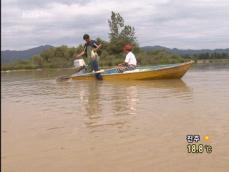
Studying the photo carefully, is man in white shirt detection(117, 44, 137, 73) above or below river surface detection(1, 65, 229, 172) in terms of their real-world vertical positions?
above

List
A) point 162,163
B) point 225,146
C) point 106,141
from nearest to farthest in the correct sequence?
point 162,163, point 225,146, point 106,141

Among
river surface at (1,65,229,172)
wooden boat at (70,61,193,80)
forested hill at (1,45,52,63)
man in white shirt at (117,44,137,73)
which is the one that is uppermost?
forested hill at (1,45,52,63)

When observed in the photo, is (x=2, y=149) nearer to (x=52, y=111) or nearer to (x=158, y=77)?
(x=52, y=111)

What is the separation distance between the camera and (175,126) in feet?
16.5

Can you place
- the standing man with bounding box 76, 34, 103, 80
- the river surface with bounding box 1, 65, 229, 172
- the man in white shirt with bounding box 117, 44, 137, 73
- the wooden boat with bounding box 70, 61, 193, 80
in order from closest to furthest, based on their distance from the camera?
1. the river surface with bounding box 1, 65, 229, 172
2. the wooden boat with bounding box 70, 61, 193, 80
3. the man in white shirt with bounding box 117, 44, 137, 73
4. the standing man with bounding box 76, 34, 103, 80

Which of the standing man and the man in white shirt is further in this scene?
the standing man

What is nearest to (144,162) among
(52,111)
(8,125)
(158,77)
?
(8,125)

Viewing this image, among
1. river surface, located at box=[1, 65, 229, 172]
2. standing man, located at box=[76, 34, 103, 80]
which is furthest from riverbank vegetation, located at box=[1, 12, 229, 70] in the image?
river surface, located at box=[1, 65, 229, 172]

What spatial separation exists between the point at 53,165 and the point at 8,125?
225 cm

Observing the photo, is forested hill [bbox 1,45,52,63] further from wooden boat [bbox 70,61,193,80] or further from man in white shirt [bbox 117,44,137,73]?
wooden boat [bbox 70,61,193,80]

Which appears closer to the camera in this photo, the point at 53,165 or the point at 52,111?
the point at 53,165

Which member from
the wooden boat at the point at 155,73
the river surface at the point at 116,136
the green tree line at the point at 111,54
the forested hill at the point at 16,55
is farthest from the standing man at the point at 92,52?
the forested hill at the point at 16,55

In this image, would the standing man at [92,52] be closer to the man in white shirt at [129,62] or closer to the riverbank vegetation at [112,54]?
the man in white shirt at [129,62]

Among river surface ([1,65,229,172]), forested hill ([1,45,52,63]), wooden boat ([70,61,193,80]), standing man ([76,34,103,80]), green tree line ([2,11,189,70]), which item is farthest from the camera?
forested hill ([1,45,52,63])
